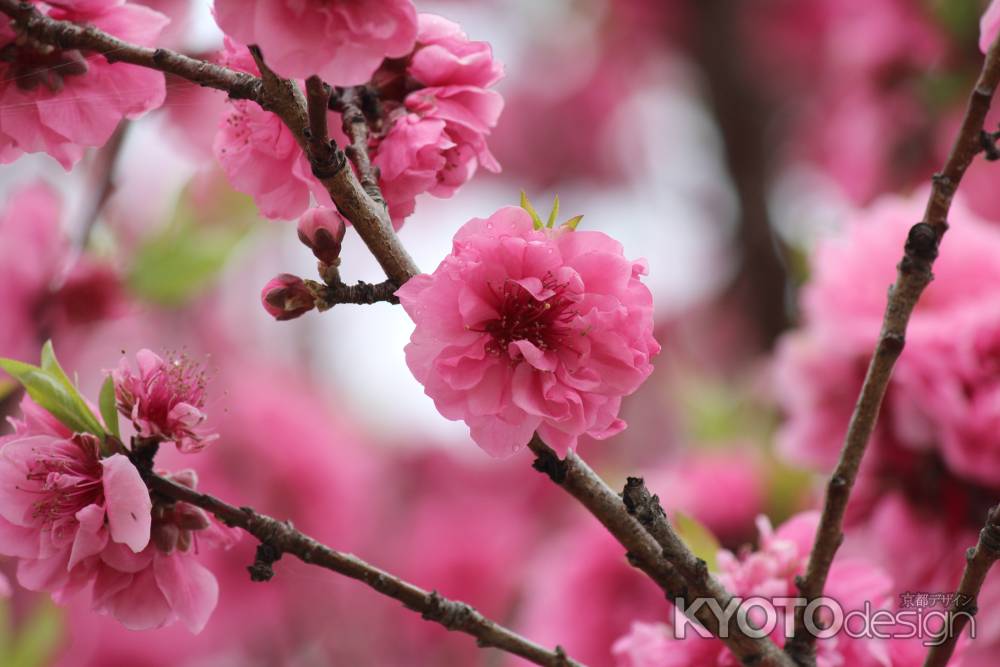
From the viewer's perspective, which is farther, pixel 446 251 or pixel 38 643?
pixel 38 643

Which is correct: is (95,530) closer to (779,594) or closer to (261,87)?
(261,87)

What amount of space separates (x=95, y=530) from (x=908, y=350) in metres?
0.49

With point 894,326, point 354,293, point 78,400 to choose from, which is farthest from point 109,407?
point 894,326

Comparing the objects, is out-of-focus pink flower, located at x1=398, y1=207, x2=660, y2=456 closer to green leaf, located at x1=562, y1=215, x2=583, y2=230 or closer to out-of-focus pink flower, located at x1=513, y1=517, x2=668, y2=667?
green leaf, located at x1=562, y1=215, x2=583, y2=230

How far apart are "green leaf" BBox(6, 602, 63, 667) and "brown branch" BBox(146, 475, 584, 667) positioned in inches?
14.9

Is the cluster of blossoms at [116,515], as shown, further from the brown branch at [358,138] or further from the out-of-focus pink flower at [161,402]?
the brown branch at [358,138]

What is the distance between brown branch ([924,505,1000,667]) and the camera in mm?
412

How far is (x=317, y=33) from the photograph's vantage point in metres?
0.37

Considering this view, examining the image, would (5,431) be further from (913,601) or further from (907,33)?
(907,33)

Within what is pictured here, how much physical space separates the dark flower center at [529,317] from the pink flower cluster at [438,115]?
0.24 feet

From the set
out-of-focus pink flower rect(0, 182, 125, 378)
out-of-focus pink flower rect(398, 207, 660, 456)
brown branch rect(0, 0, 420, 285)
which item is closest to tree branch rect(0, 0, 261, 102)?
brown branch rect(0, 0, 420, 285)

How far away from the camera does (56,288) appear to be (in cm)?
87

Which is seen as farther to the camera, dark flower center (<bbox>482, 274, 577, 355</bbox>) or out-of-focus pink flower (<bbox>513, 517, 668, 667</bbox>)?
out-of-focus pink flower (<bbox>513, 517, 668, 667</bbox>)

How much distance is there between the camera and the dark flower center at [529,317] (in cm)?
39
